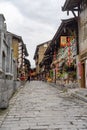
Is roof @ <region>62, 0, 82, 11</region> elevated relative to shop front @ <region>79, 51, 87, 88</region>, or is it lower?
elevated

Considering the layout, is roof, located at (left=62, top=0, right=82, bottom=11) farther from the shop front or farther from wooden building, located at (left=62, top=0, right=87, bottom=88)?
the shop front

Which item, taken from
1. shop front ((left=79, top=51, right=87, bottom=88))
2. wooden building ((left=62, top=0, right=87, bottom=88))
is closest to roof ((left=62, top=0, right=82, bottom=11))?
wooden building ((left=62, top=0, right=87, bottom=88))

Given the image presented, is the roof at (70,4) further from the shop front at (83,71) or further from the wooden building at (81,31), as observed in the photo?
the shop front at (83,71)

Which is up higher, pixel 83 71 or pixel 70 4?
pixel 70 4

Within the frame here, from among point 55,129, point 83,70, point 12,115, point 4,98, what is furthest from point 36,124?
point 83,70

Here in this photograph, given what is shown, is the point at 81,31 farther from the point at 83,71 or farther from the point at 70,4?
the point at 83,71

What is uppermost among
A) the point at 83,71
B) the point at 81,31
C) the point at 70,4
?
the point at 70,4

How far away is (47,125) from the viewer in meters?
8.17

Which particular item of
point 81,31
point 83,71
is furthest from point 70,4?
point 83,71

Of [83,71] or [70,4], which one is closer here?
[70,4]

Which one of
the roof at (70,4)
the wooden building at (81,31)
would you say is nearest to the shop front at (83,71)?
the wooden building at (81,31)

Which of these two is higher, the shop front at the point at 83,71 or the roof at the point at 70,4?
the roof at the point at 70,4

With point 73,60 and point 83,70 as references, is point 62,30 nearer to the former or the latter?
point 73,60

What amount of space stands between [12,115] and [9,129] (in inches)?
103
